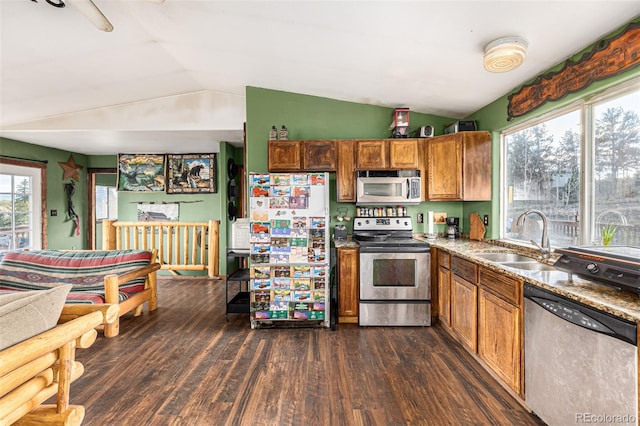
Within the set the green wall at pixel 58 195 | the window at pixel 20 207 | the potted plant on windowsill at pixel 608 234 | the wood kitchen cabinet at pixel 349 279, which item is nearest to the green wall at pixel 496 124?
the potted plant on windowsill at pixel 608 234

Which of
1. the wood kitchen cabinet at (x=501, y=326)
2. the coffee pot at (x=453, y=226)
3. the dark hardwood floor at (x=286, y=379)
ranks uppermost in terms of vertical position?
the coffee pot at (x=453, y=226)

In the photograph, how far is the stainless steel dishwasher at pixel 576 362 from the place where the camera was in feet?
4.07

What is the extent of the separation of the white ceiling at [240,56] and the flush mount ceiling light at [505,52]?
2.0 inches

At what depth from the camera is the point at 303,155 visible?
3555 mm

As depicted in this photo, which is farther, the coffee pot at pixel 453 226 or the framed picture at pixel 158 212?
the framed picture at pixel 158 212

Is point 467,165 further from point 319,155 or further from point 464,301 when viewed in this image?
point 319,155

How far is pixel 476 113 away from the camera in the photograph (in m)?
3.65

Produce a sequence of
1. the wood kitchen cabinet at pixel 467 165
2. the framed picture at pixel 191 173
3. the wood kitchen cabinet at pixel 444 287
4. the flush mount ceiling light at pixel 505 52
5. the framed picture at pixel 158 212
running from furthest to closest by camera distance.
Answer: the framed picture at pixel 158 212 → the framed picture at pixel 191 173 → the wood kitchen cabinet at pixel 467 165 → the wood kitchen cabinet at pixel 444 287 → the flush mount ceiling light at pixel 505 52

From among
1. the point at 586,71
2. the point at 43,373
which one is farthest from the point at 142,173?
the point at 586,71

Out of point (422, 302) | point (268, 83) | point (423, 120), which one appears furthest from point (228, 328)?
point (423, 120)

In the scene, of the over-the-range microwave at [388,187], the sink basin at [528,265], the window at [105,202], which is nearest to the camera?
the sink basin at [528,265]

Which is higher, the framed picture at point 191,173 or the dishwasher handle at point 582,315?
the framed picture at point 191,173

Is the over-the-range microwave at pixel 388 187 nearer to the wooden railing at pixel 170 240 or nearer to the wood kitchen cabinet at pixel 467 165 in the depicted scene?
the wood kitchen cabinet at pixel 467 165

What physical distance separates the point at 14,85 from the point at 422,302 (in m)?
5.04
